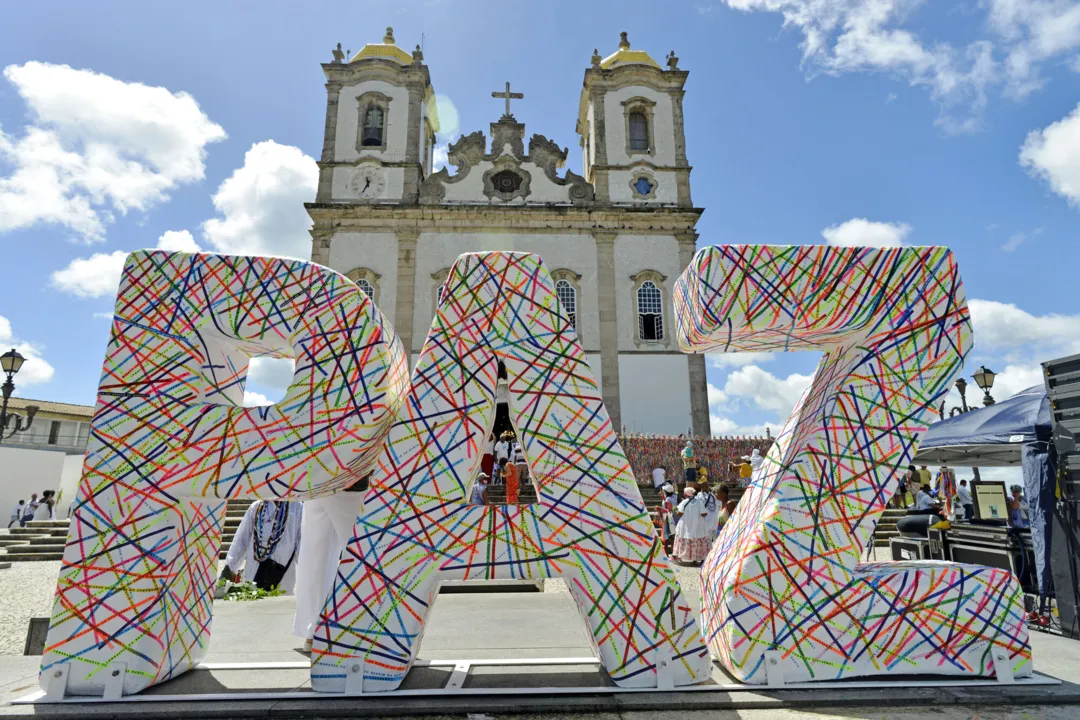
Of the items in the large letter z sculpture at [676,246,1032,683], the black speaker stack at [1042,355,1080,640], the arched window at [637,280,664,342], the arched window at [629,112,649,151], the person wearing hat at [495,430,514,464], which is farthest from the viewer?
the arched window at [629,112,649,151]

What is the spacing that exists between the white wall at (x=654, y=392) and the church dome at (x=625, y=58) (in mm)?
10785

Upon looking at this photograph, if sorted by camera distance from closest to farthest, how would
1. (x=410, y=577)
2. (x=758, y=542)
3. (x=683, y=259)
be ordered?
(x=410, y=577) < (x=758, y=542) < (x=683, y=259)

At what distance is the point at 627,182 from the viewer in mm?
21062

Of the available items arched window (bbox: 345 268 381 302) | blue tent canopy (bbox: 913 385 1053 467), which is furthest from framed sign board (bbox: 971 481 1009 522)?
arched window (bbox: 345 268 381 302)

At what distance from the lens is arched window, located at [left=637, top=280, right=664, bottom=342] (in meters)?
19.8

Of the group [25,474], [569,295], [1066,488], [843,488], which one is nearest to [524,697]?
[843,488]

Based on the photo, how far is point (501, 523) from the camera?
3506 mm

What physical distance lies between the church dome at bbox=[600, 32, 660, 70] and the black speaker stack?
20.2m

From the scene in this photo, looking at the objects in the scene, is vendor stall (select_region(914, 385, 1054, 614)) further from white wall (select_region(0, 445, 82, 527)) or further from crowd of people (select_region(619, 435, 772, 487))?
white wall (select_region(0, 445, 82, 527))

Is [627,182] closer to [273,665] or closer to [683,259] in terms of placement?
[683,259]

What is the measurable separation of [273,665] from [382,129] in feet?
66.9

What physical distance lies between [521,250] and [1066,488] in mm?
16658

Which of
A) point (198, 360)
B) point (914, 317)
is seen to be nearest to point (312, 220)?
point (198, 360)

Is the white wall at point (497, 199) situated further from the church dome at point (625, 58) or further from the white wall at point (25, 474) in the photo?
the white wall at point (25, 474)
